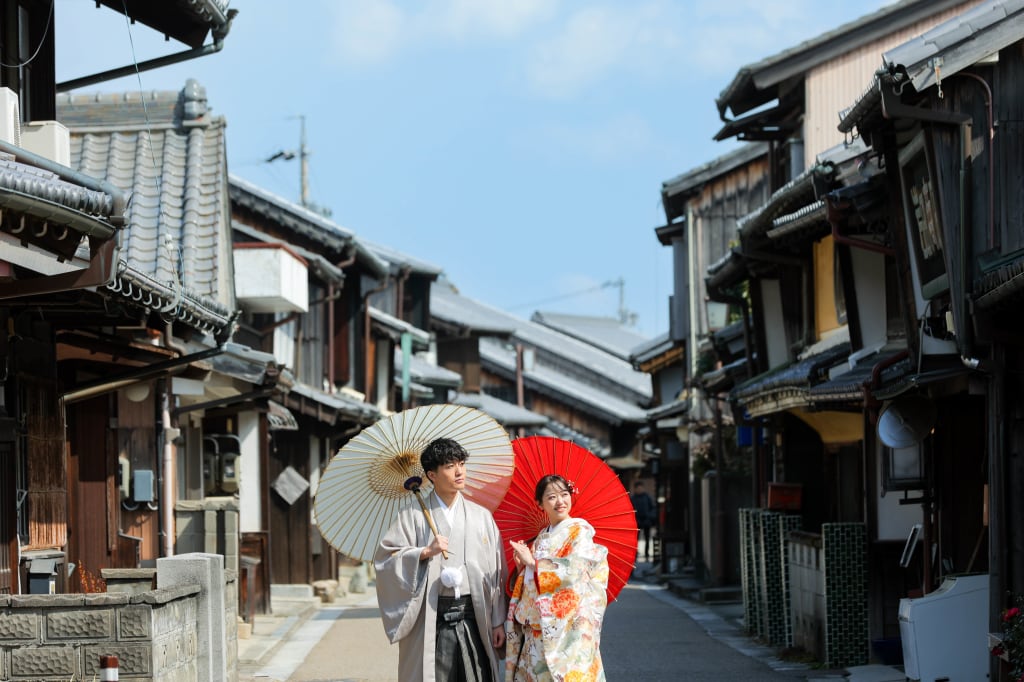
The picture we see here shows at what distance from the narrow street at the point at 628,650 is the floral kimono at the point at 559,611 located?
6.36 m

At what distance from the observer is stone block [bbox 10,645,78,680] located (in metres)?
9.52

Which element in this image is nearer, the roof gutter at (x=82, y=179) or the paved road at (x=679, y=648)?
the roof gutter at (x=82, y=179)

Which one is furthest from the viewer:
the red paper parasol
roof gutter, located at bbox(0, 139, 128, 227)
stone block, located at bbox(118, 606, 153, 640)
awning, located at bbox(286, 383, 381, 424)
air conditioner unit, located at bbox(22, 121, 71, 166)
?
awning, located at bbox(286, 383, 381, 424)

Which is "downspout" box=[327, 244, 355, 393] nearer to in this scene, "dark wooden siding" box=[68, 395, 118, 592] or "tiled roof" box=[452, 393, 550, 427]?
"dark wooden siding" box=[68, 395, 118, 592]

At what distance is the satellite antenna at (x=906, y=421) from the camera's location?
1400 centimetres

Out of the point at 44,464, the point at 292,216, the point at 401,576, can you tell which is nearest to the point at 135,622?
the point at 401,576

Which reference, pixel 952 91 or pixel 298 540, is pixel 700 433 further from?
pixel 952 91

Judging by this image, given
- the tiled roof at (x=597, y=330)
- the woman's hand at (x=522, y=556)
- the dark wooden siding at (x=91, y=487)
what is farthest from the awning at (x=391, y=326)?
the tiled roof at (x=597, y=330)

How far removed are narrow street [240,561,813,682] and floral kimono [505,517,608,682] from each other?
20.9 feet

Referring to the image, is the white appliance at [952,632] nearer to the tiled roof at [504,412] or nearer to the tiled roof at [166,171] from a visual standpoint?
the tiled roof at [166,171]

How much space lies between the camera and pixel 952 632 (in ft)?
42.9

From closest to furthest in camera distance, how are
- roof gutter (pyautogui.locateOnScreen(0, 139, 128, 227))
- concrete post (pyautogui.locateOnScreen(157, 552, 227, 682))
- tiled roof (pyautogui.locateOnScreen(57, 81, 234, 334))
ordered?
roof gutter (pyautogui.locateOnScreen(0, 139, 128, 227))
concrete post (pyautogui.locateOnScreen(157, 552, 227, 682))
tiled roof (pyautogui.locateOnScreen(57, 81, 234, 334))

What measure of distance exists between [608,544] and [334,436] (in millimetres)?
21857

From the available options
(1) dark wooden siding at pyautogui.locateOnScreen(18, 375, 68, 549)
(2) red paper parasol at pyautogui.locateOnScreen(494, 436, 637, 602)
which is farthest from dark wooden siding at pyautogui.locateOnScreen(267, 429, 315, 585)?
(2) red paper parasol at pyautogui.locateOnScreen(494, 436, 637, 602)
